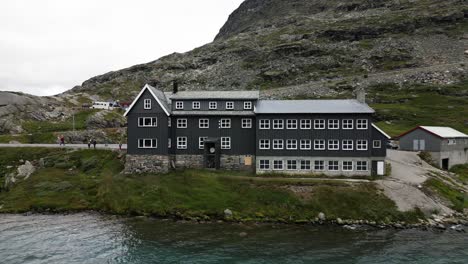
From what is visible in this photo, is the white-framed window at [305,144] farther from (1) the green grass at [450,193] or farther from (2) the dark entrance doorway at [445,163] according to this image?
(2) the dark entrance doorway at [445,163]

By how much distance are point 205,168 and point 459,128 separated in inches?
3074

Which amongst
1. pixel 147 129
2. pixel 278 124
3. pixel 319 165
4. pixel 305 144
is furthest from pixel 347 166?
pixel 147 129

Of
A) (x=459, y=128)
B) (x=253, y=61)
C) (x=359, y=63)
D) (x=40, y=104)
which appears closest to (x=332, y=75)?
(x=359, y=63)

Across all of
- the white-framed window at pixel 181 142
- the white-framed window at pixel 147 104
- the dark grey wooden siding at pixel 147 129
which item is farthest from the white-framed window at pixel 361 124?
the white-framed window at pixel 147 104

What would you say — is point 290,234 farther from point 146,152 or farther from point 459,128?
point 459,128

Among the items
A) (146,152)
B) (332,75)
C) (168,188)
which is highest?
(332,75)

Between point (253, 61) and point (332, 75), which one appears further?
point (253, 61)

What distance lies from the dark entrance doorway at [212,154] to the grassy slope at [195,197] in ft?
13.2

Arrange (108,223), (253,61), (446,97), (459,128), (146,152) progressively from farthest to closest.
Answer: (253,61)
(446,97)
(459,128)
(146,152)
(108,223)

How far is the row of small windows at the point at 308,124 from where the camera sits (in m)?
60.5

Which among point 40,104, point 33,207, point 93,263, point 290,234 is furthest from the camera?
point 40,104

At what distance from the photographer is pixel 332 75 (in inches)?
6560

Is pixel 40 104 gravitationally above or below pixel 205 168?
above

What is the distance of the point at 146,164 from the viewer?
205ft
